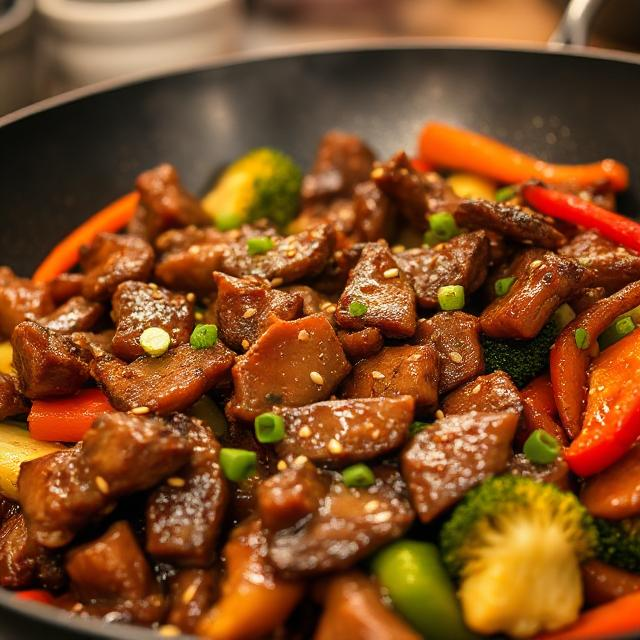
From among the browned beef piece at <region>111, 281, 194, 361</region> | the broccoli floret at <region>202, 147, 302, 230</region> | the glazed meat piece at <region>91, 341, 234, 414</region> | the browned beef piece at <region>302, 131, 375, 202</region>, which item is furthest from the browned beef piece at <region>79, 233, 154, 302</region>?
the browned beef piece at <region>302, 131, 375, 202</region>

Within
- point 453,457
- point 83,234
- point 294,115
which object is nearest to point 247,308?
point 453,457

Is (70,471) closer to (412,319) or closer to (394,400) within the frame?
(394,400)

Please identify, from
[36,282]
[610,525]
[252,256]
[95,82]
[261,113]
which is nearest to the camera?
[610,525]

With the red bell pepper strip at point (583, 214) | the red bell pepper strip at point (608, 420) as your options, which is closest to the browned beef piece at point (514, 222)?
the red bell pepper strip at point (583, 214)

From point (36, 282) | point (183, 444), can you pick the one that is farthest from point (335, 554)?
point (36, 282)

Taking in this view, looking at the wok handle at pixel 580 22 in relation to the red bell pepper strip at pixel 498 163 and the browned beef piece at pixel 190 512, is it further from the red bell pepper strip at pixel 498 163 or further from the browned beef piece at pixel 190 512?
the browned beef piece at pixel 190 512
